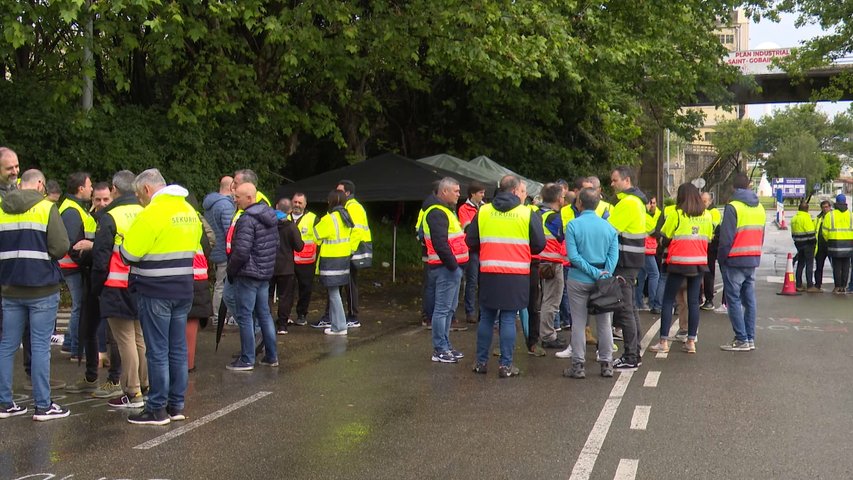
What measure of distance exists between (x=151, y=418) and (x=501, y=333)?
11.1ft

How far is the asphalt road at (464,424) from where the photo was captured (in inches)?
237

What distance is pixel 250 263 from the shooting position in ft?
29.9

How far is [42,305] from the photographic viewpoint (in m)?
7.32

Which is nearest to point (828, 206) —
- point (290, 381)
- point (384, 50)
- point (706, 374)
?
point (384, 50)

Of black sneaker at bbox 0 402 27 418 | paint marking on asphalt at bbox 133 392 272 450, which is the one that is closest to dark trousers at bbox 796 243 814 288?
paint marking on asphalt at bbox 133 392 272 450

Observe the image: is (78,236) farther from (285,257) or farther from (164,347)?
(285,257)

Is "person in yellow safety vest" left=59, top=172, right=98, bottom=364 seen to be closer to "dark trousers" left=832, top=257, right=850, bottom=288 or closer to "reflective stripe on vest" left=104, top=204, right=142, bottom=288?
"reflective stripe on vest" left=104, top=204, right=142, bottom=288

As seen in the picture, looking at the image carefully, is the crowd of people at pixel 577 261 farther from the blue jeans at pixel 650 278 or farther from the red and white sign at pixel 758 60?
the red and white sign at pixel 758 60

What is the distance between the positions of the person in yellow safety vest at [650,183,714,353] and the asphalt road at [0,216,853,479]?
0.31 meters

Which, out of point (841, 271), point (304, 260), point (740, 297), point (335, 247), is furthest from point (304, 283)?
point (841, 271)

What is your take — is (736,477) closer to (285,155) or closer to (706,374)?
(706,374)

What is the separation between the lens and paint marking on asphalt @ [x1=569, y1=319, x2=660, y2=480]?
19.5 feet

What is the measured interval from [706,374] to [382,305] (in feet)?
23.0

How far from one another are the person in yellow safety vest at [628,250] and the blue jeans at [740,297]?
1328 millimetres
